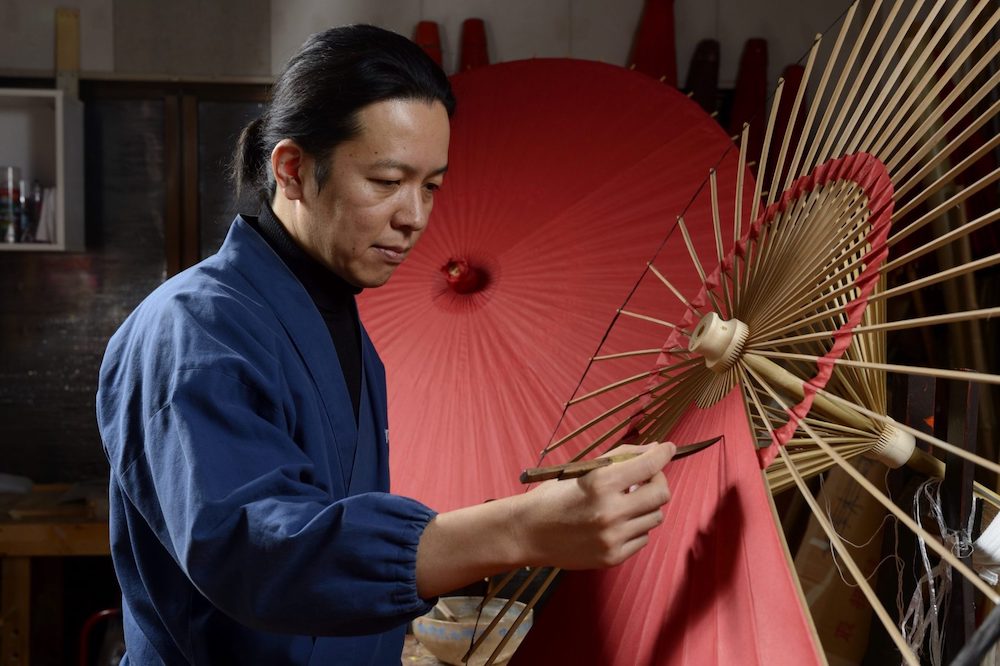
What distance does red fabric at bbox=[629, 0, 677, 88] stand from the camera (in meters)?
3.12

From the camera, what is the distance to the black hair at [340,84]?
1.04 m

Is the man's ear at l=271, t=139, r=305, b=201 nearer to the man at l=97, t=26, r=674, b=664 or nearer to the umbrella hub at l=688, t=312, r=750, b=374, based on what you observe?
the man at l=97, t=26, r=674, b=664

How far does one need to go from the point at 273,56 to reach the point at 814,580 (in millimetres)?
2357

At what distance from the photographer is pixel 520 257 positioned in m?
1.62

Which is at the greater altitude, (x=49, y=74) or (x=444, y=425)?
(x=49, y=74)

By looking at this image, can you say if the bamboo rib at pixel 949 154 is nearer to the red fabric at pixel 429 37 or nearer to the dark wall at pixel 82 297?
the red fabric at pixel 429 37

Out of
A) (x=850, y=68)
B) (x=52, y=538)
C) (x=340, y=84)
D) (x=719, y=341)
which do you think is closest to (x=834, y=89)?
(x=850, y=68)

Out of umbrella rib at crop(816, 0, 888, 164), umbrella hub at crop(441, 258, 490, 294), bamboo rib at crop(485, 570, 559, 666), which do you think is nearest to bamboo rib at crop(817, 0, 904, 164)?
umbrella rib at crop(816, 0, 888, 164)

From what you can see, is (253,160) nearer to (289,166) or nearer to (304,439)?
(289,166)

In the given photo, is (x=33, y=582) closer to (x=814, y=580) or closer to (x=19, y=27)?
(x=19, y=27)

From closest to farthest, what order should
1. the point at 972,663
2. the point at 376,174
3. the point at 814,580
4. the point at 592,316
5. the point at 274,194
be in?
the point at 972,663, the point at 376,174, the point at 274,194, the point at 592,316, the point at 814,580

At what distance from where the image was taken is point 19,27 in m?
3.18

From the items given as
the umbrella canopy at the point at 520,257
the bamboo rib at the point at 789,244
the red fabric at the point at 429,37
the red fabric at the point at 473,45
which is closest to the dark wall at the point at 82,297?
the red fabric at the point at 429,37

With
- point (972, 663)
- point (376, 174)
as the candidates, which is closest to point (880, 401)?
point (972, 663)
